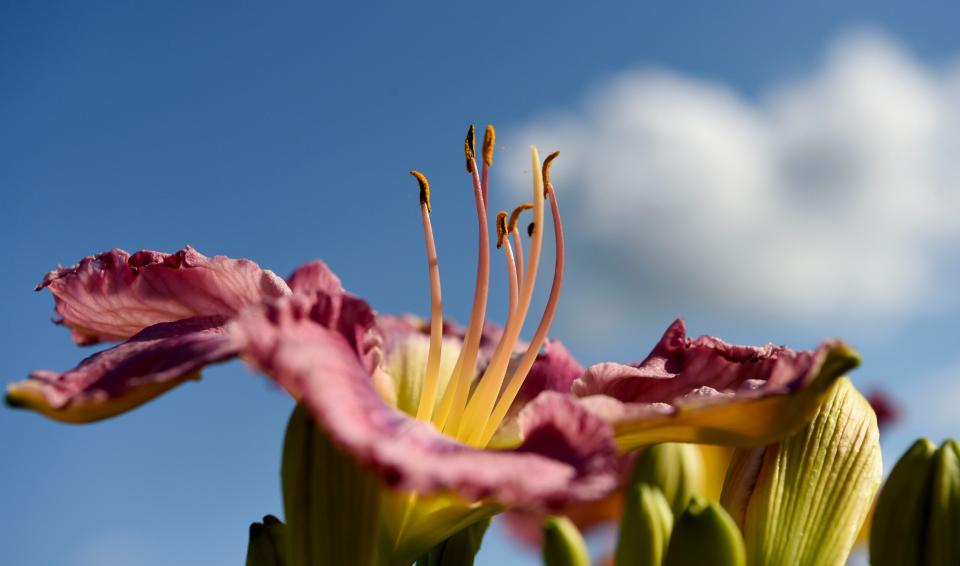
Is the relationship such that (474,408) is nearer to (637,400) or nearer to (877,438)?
(637,400)

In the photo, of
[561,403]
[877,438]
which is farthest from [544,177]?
[877,438]

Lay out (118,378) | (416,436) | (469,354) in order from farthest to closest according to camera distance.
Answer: (469,354) < (118,378) < (416,436)

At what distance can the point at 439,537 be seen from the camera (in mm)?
1595

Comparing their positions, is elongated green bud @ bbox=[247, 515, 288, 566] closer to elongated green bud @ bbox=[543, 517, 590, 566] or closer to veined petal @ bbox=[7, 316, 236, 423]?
veined petal @ bbox=[7, 316, 236, 423]

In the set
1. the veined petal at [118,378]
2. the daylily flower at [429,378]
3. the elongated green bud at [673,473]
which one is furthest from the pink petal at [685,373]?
the veined petal at [118,378]

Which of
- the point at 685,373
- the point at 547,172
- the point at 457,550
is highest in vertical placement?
the point at 547,172

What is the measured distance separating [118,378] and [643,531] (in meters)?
0.82

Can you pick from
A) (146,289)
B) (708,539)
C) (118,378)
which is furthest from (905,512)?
(146,289)

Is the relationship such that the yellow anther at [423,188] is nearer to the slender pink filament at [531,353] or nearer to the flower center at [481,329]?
the flower center at [481,329]

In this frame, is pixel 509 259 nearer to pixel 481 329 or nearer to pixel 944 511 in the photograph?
pixel 481 329

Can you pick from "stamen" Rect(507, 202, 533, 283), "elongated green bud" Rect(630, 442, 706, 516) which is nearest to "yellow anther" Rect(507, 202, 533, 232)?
"stamen" Rect(507, 202, 533, 283)

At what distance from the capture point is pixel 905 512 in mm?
1425

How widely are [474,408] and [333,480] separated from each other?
17.1 inches

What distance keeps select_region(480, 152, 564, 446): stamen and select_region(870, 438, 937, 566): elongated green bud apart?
0.64 metres
